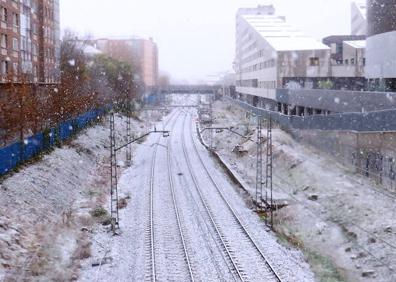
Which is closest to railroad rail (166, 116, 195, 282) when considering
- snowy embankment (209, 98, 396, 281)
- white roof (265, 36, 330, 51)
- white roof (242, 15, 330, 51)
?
snowy embankment (209, 98, 396, 281)

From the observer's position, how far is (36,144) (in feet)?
101

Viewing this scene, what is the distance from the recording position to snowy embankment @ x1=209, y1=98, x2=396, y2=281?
54.1ft

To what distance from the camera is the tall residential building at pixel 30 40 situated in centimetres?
4144

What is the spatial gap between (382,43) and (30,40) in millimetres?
29697

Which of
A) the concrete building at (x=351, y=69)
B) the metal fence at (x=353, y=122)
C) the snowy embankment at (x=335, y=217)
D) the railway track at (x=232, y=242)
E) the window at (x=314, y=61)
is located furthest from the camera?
the window at (x=314, y=61)

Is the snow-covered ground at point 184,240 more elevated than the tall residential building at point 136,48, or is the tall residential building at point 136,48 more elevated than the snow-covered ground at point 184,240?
the tall residential building at point 136,48

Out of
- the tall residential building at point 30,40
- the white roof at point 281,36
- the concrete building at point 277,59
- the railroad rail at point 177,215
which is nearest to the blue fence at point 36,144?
the tall residential building at point 30,40

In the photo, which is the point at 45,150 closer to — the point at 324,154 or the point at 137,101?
the point at 324,154

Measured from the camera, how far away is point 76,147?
3781cm

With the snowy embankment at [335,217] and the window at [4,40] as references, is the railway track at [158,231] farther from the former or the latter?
the window at [4,40]

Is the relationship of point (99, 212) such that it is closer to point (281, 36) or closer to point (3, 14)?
point (3, 14)

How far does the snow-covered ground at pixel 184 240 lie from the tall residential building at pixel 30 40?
40.3 feet

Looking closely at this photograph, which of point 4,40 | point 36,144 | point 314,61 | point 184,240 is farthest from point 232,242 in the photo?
point 314,61

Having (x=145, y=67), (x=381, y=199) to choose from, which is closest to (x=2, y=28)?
(x=381, y=199)
